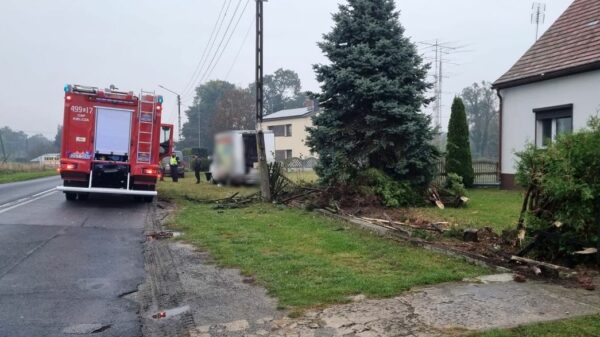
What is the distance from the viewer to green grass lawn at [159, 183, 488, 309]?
6.01 m

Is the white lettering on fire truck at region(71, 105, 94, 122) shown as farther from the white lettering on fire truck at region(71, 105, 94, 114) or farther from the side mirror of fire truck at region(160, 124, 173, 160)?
the side mirror of fire truck at region(160, 124, 173, 160)

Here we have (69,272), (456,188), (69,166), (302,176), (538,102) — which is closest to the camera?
(69,272)

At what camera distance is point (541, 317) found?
15.8 ft

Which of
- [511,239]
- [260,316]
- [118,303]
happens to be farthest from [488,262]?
[118,303]

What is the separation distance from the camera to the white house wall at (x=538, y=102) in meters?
15.7

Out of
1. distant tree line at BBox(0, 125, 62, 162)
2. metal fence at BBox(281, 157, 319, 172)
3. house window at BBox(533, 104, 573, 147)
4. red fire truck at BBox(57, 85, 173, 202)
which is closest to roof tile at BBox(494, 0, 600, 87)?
house window at BBox(533, 104, 573, 147)

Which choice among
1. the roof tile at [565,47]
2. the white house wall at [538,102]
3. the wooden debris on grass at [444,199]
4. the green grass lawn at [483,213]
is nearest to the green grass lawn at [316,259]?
the green grass lawn at [483,213]

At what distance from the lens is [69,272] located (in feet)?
23.4

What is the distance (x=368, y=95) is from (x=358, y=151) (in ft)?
5.42

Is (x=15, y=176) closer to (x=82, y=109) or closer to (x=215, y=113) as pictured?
(x=215, y=113)

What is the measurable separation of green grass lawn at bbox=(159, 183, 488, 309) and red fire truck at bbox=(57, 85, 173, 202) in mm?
3847

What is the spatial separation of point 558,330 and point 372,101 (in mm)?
10756

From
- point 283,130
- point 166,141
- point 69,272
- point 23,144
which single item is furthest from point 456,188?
point 23,144

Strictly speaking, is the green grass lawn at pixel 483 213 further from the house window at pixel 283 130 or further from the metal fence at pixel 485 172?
the house window at pixel 283 130
